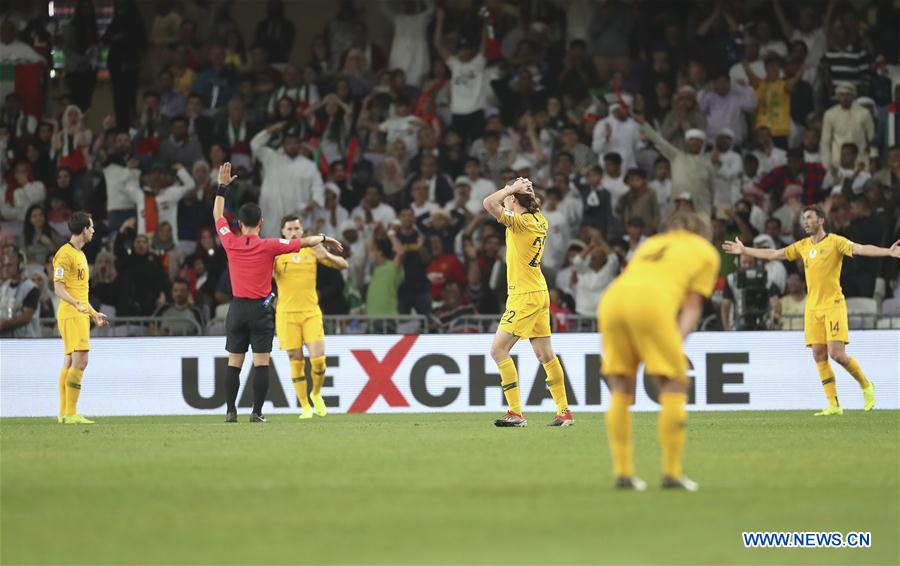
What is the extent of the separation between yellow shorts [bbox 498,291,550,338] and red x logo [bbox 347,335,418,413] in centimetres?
611

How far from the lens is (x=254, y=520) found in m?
8.10

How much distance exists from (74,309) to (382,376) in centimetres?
530

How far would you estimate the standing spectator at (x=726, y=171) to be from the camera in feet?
79.0

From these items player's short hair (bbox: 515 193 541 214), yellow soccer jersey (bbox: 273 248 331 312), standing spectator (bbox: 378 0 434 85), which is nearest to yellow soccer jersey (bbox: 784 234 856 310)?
player's short hair (bbox: 515 193 541 214)

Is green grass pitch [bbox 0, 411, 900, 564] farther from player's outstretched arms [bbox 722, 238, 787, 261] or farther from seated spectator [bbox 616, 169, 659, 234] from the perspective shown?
seated spectator [bbox 616, 169, 659, 234]

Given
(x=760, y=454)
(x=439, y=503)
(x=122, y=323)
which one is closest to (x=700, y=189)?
(x=122, y=323)

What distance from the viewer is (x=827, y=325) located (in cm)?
1786

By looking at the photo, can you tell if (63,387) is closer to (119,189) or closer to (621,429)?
(119,189)

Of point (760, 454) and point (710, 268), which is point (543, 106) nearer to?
point (760, 454)

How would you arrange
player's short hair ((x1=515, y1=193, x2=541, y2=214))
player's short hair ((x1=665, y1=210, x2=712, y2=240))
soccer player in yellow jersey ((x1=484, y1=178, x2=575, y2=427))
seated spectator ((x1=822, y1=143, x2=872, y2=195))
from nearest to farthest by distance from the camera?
player's short hair ((x1=665, y1=210, x2=712, y2=240)) < player's short hair ((x1=515, y1=193, x2=541, y2=214)) < soccer player in yellow jersey ((x1=484, y1=178, x2=575, y2=427)) < seated spectator ((x1=822, y1=143, x2=872, y2=195))

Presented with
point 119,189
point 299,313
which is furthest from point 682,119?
point 119,189

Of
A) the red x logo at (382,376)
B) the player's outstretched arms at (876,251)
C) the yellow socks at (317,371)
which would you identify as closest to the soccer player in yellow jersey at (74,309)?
the yellow socks at (317,371)

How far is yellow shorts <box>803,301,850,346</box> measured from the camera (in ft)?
58.4

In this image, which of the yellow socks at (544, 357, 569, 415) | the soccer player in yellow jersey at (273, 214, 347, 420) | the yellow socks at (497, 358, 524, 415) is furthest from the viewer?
the soccer player in yellow jersey at (273, 214, 347, 420)
